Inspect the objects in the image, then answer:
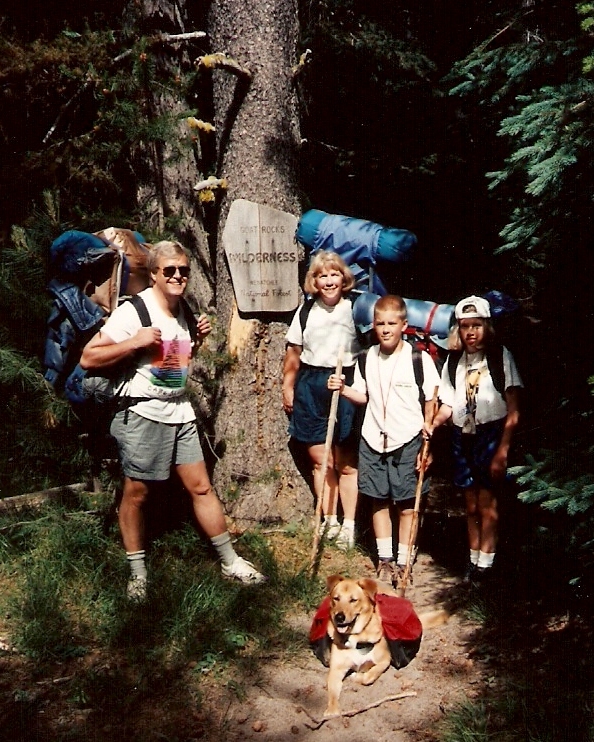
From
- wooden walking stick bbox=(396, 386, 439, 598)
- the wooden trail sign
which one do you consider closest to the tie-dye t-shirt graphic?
the wooden trail sign

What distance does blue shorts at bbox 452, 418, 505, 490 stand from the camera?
5.00 meters

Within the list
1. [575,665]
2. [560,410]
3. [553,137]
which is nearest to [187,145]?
[553,137]

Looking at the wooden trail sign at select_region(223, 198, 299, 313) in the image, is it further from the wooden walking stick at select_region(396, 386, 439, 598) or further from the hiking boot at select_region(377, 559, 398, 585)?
the hiking boot at select_region(377, 559, 398, 585)

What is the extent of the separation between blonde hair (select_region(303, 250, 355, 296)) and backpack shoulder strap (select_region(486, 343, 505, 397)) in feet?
3.85

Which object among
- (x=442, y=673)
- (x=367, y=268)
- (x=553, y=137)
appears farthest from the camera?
(x=367, y=268)

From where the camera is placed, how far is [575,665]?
4148 mm

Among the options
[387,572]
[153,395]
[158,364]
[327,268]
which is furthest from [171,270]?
[387,572]

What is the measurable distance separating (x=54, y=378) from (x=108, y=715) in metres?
2.20

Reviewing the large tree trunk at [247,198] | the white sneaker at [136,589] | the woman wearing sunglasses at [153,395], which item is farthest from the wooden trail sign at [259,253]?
the white sneaker at [136,589]

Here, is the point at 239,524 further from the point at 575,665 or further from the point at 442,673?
the point at 575,665

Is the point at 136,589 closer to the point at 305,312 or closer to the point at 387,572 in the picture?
the point at 387,572

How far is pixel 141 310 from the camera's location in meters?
4.68

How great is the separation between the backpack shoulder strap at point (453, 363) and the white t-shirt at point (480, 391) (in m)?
0.03

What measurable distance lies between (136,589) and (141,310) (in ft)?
6.12
